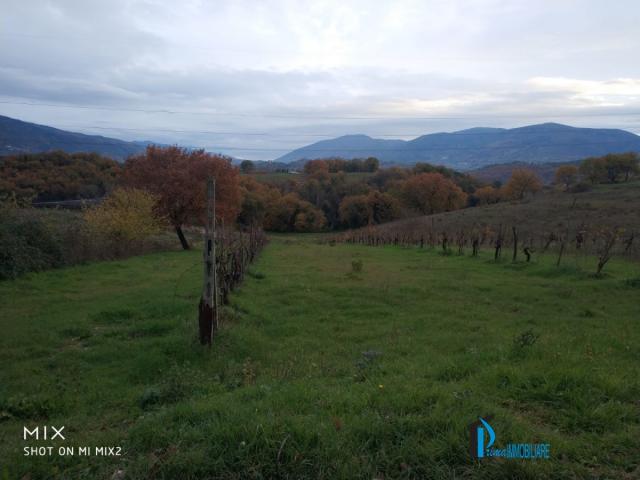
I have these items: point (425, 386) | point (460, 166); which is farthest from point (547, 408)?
point (460, 166)

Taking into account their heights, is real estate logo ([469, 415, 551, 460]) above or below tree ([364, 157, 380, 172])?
below

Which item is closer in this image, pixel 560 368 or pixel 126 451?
pixel 126 451

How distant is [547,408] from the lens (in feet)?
14.7

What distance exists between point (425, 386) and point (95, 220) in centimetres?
2537

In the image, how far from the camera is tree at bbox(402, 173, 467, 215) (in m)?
80.4

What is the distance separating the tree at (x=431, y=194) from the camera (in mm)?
80438

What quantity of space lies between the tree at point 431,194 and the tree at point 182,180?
52524mm

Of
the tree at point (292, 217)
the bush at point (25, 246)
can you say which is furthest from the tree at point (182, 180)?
the tree at point (292, 217)

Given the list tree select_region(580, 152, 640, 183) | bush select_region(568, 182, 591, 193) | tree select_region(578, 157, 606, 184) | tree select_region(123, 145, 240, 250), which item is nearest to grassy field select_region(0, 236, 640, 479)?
tree select_region(123, 145, 240, 250)

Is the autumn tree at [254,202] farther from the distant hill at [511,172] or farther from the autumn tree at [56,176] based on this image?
the distant hill at [511,172]

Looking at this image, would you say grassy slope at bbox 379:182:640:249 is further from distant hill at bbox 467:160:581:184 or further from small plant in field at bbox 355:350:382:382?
distant hill at bbox 467:160:581:184

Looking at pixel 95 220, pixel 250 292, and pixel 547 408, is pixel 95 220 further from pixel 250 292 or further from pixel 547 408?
pixel 547 408

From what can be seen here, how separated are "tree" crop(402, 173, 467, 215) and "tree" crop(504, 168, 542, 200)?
13.2 m

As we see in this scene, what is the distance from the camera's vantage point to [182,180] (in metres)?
31.2
